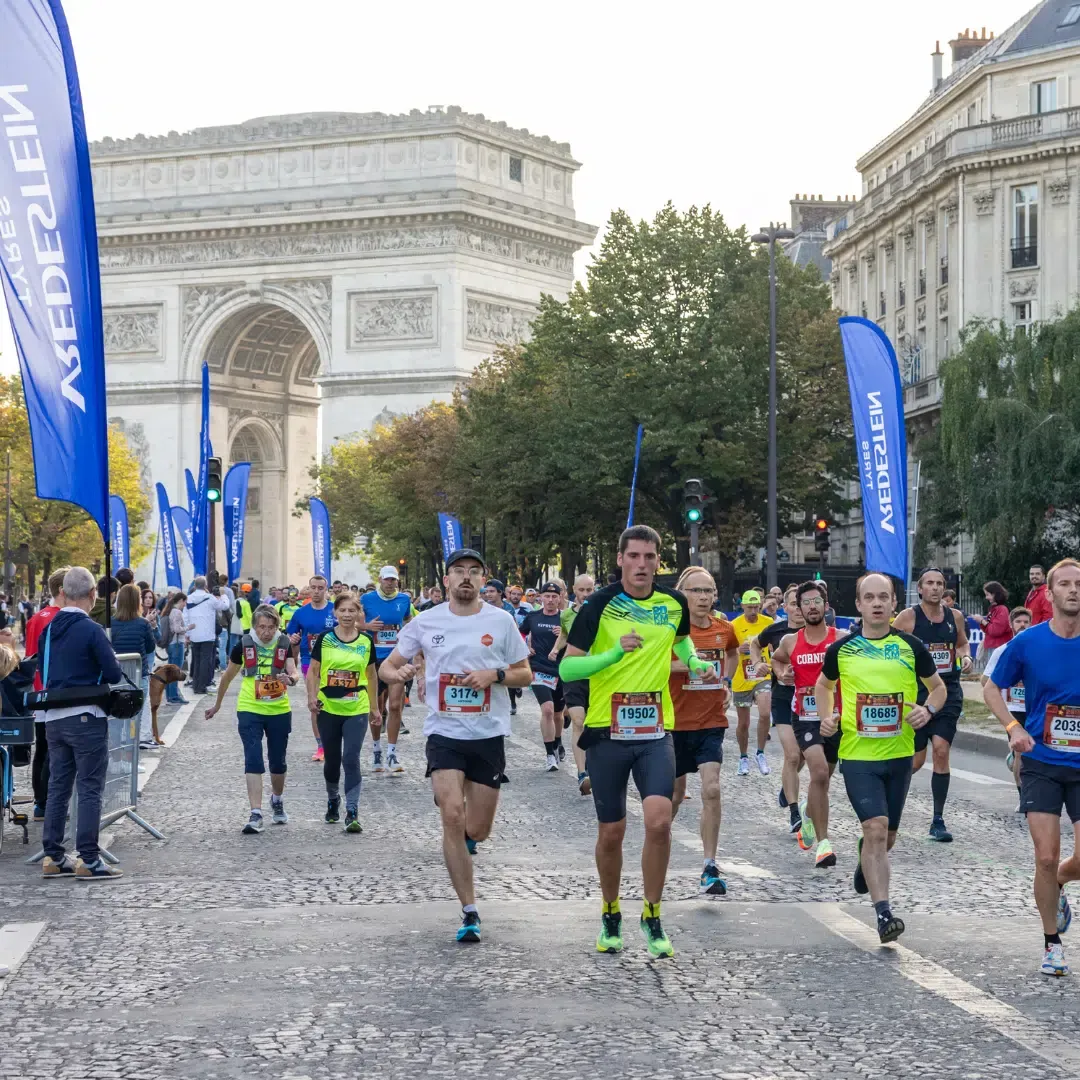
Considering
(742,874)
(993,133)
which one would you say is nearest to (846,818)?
(742,874)

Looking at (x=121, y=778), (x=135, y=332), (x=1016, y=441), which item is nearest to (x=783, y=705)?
(x=121, y=778)

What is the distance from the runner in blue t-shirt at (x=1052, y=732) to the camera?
8750 millimetres

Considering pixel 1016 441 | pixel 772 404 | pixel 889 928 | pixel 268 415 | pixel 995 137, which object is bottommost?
pixel 889 928

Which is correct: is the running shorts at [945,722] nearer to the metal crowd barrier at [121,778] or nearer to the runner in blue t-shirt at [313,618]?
the metal crowd barrier at [121,778]

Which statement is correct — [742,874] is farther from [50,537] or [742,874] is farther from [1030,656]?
[50,537]

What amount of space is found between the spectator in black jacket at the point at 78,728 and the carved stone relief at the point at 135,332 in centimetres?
7838

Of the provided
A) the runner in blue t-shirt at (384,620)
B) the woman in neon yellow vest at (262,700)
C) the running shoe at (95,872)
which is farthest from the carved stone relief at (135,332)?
the running shoe at (95,872)

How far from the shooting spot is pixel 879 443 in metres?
22.1

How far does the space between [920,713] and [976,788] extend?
8.25 meters

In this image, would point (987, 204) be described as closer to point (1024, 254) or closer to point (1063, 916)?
point (1024, 254)

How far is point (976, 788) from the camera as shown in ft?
57.7

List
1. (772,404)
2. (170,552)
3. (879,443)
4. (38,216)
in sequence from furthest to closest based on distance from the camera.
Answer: (170,552), (772,404), (879,443), (38,216)

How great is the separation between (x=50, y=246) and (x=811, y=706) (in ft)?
16.2

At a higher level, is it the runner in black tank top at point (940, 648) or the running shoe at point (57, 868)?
the runner in black tank top at point (940, 648)
